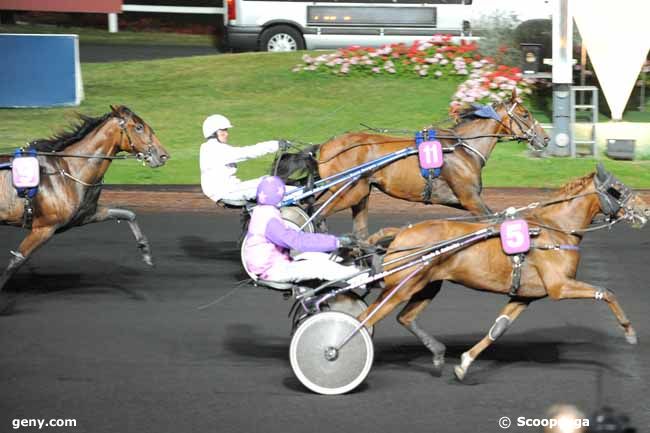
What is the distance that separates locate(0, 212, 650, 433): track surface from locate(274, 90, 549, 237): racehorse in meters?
1.04

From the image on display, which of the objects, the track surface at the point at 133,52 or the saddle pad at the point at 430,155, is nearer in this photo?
the saddle pad at the point at 430,155

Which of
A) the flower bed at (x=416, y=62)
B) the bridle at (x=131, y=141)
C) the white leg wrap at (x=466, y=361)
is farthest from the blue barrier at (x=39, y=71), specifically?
the white leg wrap at (x=466, y=361)

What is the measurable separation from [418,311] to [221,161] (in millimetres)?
3362

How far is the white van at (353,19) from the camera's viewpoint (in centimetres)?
2111

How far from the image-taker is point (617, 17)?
16.9 m

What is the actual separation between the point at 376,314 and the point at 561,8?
10093 millimetres

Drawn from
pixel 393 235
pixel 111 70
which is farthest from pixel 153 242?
pixel 111 70

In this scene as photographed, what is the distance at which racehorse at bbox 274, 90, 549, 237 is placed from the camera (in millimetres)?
10695

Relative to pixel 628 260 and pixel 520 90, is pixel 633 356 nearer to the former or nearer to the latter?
pixel 628 260

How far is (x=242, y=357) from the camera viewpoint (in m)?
8.10

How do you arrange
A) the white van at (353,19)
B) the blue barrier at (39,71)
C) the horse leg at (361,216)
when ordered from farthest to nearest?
1. the white van at (353,19)
2. the blue barrier at (39,71)
3. the horse leg at (361,216)

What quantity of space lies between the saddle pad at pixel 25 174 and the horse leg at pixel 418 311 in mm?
3673

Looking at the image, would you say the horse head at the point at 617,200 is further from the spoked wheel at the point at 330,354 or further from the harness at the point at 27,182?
the harness at the point at 27,182

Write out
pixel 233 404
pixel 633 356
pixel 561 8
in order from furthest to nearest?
pixel 561 8, pixel 633 356, pixel 233 404
